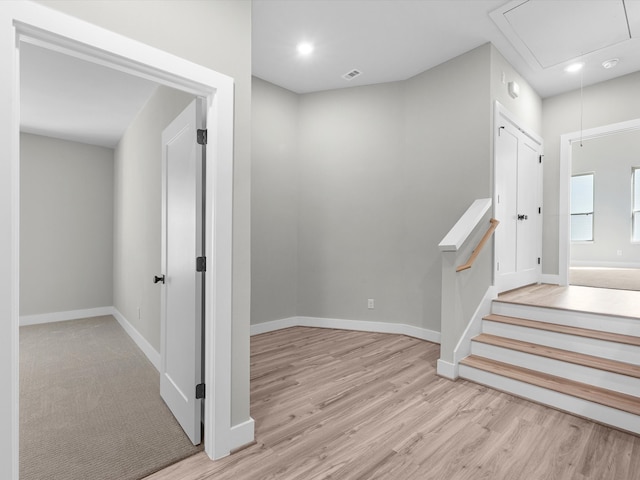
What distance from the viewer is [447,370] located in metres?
2.80

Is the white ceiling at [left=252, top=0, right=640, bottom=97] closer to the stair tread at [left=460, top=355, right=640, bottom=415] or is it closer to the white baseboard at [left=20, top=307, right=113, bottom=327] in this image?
the stair tread at [left=460, top=355, right=640, bottom=415]

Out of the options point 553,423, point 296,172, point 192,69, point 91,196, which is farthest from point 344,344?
point 91,196

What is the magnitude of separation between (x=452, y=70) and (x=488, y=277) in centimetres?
219

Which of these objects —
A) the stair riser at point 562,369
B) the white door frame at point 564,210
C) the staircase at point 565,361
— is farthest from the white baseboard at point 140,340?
the white door frame at point 564,210

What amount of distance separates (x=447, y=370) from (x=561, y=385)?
789 millimetres

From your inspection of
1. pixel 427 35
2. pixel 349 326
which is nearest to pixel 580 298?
pixel 349 326

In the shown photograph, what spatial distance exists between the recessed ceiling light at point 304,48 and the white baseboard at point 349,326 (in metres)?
3.05

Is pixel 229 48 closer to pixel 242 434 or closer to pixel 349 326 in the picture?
pixel 242 434

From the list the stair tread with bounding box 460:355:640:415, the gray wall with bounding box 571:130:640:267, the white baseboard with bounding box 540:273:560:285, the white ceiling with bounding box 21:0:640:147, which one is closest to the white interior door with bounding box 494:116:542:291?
the white baseboard with bounding box 540:273:560:285

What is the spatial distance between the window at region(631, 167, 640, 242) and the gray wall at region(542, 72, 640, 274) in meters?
4.74

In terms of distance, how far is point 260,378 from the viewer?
2762mm

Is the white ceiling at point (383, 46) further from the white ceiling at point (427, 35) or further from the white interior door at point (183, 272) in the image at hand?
the white interior door at point (183, 272)

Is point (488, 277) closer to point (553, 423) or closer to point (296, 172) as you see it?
point (553, 423)

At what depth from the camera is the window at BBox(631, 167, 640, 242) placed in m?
7.18
